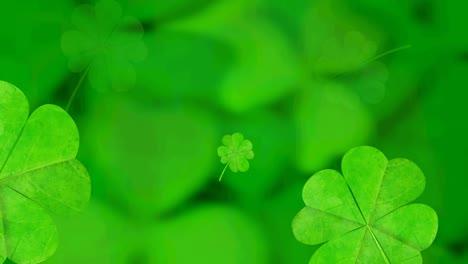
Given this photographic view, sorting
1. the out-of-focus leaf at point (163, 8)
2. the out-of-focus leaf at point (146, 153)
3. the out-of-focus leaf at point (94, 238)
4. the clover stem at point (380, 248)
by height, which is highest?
the out-of-focus leaf at point (163, 8)

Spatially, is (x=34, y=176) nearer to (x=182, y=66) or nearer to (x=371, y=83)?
(x=182, y=66)

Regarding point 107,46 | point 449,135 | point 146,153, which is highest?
point 449,135

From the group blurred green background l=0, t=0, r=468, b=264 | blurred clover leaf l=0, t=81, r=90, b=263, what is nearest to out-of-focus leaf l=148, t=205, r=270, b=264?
blurred green background l=0, t=0, r=468, b=264

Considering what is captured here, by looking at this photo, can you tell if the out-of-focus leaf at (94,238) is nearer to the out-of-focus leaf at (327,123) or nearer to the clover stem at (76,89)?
the clover stem at (76,89)

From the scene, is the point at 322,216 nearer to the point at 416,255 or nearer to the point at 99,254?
the point at 416,255

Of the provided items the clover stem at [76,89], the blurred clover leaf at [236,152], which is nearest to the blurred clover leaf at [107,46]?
the clover stem at [76,89]

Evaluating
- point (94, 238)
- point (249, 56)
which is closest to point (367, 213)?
point (249, 56)
